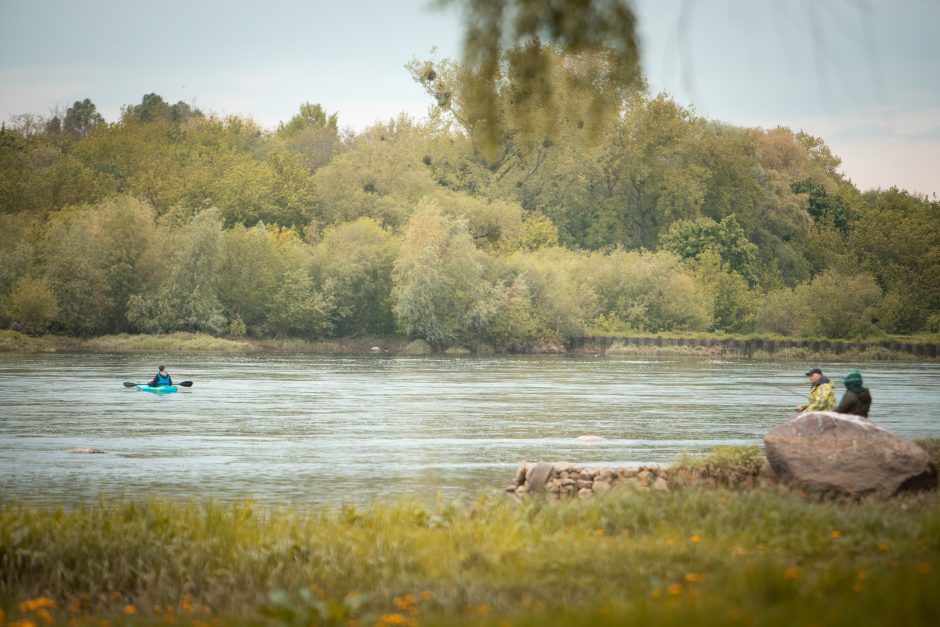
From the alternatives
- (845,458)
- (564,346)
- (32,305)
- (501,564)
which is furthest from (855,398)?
(564,346)

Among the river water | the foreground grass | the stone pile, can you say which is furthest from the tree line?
the foreground grass

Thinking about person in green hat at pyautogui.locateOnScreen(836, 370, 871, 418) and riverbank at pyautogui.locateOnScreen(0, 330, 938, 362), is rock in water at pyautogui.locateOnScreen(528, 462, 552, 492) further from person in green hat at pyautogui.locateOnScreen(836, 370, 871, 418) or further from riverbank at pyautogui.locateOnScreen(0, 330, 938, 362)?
riverbank at pyautogui.locateOnScreen(0, 330, 938, 362)

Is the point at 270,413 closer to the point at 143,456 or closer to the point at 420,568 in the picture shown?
the point at 143,456

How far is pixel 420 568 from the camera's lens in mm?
12672

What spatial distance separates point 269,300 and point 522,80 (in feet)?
295

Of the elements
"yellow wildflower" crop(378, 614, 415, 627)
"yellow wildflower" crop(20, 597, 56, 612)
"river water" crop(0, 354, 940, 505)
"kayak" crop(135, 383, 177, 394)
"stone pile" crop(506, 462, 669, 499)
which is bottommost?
"river water" crop(0, 354, 940, 505)

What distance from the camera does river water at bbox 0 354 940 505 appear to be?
80.0ft

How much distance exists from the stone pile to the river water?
126 centimetres

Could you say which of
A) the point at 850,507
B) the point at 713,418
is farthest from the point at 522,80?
the point at 713,418

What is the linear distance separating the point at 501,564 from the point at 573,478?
9388mm

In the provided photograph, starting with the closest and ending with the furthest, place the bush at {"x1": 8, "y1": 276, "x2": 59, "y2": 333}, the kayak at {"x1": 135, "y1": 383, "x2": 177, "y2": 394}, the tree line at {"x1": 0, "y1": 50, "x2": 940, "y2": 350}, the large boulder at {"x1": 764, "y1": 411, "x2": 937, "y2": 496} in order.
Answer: the large boulder at {"x1": 764, "y1": 411, "x2": 937, "y2": 496}
the kayak at {"x1": 135, "y1": 383, "x2": 177, "y2": 394}
the bush at {"x1": 8, "y1": 276, "x2": 59, "y2": 333}
the tree line at {"x1": 0, "y1": 50, "x2": 940, "y2": 350}

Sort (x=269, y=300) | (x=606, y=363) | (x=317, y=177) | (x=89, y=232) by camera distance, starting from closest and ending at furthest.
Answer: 1. (x=606, y=363)
2. (x=89, y=232)
3. (x=269, y=300)
4. (x=317, y=177)

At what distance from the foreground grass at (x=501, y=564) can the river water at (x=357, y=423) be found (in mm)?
2989

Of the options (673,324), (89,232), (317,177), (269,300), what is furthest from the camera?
(317,177)
